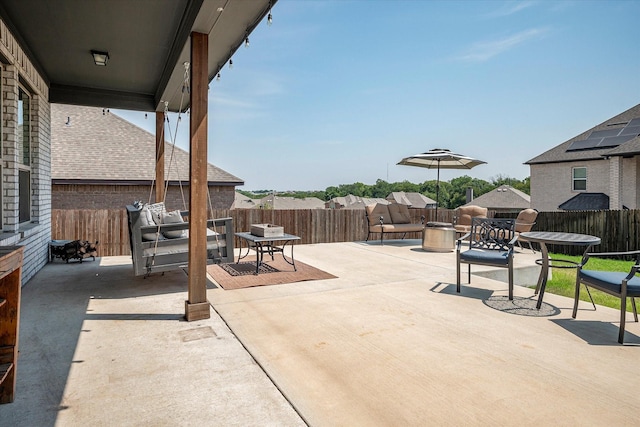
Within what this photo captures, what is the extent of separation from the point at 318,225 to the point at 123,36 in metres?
6.10

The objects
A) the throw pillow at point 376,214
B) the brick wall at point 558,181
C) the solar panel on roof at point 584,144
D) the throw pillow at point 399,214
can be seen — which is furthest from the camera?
the solar panel on roof at point 584,144

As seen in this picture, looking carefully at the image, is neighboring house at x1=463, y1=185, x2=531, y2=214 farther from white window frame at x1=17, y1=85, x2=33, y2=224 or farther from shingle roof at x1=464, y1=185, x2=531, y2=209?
white window frame at x1=17, y1=85, x2=33, y2=224

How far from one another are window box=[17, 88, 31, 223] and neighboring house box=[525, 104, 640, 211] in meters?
15.7

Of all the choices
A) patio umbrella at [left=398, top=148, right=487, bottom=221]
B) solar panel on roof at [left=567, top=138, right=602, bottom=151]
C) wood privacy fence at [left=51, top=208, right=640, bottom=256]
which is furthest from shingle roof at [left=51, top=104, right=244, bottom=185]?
solar panel on roof at [left=567, top=138, right=602, bottom=151]

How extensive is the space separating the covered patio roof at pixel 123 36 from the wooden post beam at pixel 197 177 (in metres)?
0.29

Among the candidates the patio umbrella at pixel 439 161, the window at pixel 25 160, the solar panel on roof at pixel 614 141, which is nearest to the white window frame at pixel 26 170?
the window at pixel 25 160

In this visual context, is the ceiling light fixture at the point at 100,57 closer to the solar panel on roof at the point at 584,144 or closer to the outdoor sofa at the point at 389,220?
the outdoor sofa at the point at 389,220

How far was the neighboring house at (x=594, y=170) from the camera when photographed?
12859mm

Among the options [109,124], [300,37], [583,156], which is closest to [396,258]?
[300,37]

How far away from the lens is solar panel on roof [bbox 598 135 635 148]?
1393 cm

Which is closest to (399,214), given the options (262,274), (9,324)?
(262,274)

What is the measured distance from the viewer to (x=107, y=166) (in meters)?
11.5

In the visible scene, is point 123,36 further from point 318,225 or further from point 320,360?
point 318,225

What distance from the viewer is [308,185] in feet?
188
